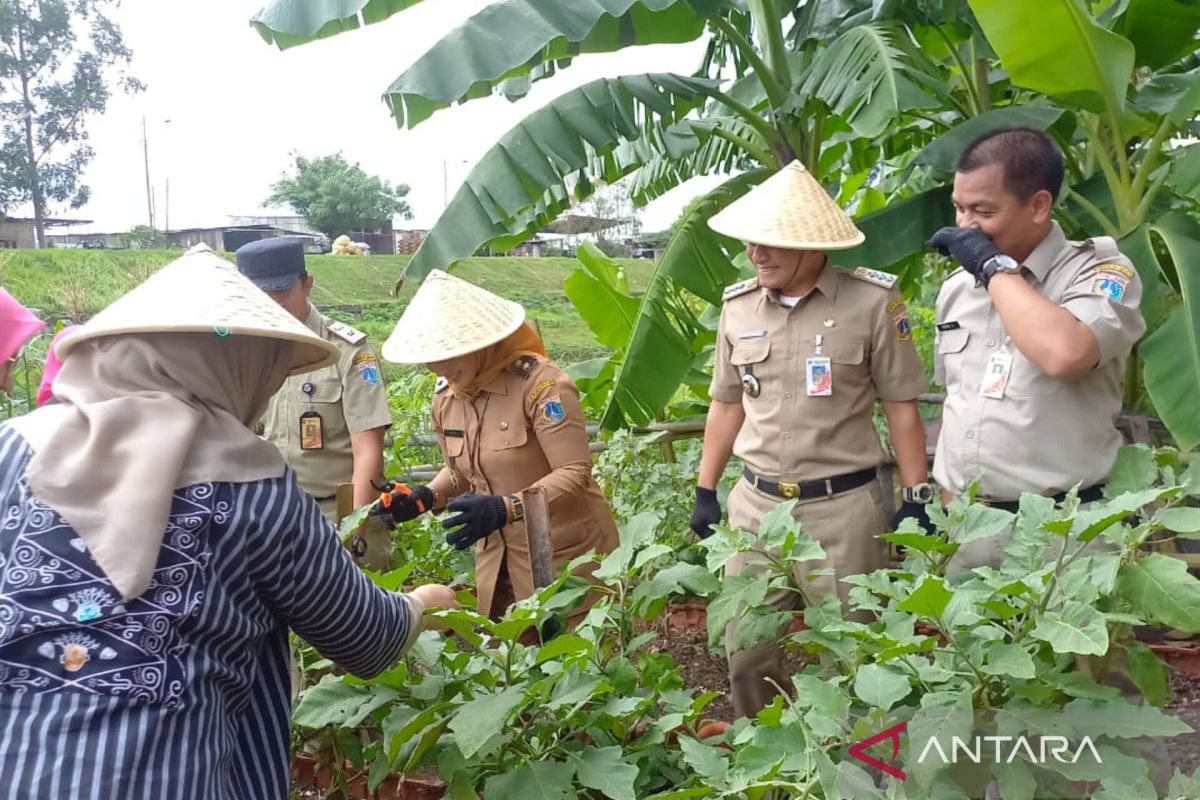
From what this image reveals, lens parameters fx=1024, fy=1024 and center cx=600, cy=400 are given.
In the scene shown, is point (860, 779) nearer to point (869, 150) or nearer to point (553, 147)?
point (553, 147)

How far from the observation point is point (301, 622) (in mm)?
1338

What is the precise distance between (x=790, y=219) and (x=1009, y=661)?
1.37 meters

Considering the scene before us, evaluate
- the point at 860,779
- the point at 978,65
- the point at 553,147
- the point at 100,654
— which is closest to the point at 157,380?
the point at 100,654

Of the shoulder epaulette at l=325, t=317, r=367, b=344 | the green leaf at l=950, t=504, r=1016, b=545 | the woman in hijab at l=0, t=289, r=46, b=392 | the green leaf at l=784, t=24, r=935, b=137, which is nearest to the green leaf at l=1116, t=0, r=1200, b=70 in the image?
the green leaf at l=784, t=24, r=935, b=137

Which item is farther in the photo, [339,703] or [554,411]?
[554,411]

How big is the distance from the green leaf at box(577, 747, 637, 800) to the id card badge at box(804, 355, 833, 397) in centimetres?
117

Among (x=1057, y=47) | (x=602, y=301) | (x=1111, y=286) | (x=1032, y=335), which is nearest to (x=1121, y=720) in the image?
(x=1032, y=335)

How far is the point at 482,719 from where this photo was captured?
4.80 feet

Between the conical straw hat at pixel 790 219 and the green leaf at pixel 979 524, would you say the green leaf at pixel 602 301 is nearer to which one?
the conical straw hat at pixel 790 219

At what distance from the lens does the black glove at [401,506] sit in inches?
98.3

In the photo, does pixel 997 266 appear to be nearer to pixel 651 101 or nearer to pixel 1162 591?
pixel 1162 591

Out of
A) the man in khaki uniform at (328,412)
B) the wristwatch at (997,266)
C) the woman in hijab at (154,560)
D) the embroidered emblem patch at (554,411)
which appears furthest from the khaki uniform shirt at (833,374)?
the woman in hijab at (154,560)

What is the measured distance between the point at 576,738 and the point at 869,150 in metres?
3.55

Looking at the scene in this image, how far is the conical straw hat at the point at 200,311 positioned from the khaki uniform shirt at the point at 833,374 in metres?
1.35
